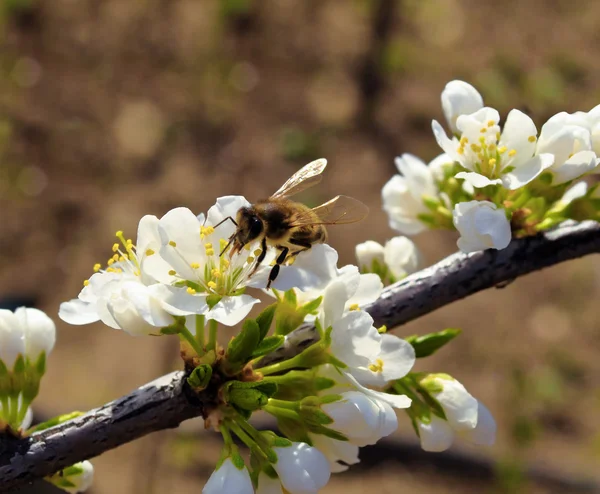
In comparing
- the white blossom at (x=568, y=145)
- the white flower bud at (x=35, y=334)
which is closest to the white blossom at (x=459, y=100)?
the white blossom at (x=568, y=145)

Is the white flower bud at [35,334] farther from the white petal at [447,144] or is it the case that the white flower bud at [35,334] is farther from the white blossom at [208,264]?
the white petal at [447,144]

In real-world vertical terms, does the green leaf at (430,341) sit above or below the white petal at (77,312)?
below

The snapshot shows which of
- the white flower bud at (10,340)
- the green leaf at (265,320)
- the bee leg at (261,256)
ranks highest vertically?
the bee leg at (261,256)

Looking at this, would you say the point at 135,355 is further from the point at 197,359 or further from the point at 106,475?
the point at 197,359

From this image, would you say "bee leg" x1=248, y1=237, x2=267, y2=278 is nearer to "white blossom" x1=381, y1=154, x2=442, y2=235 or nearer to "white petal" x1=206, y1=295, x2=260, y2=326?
"white petal" x1=206, y1=295, x2=260, y2=326

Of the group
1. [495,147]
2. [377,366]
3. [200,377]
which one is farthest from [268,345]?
[495,147]

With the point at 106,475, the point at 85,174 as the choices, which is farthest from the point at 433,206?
the point at 85,174

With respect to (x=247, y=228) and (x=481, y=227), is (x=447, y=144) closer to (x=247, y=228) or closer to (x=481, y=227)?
(x=481, y=227)
